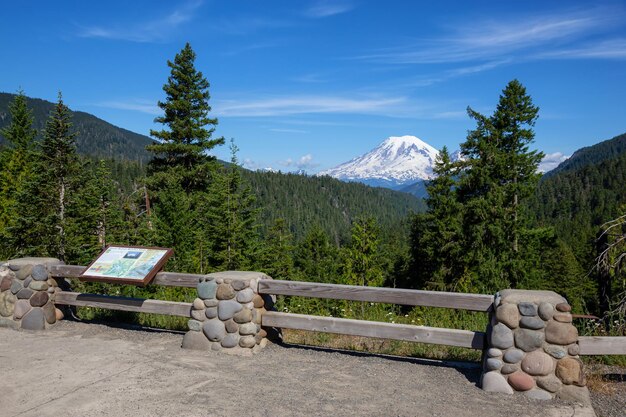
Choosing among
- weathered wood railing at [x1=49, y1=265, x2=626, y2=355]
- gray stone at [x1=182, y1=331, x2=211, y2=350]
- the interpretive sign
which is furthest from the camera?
the interpretive sign

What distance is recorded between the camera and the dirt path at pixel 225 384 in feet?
14.4

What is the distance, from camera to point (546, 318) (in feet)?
15.7

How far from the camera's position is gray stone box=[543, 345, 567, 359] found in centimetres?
470

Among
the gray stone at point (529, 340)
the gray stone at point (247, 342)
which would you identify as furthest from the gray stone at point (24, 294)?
the gray stone at point (529, 340)

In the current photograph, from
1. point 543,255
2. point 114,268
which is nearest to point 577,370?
point 114,268

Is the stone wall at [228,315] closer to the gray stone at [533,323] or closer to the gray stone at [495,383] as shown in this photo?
the gray stone at [495,383]

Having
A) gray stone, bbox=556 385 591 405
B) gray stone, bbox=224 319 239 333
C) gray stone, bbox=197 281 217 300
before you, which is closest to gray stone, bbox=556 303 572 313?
gray stone, bbox=556 385 591 405

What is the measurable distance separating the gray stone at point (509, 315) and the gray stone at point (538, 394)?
656 mm

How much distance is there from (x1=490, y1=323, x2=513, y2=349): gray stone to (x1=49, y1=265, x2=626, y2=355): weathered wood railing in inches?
11.5

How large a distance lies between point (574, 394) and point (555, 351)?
1.44 feet

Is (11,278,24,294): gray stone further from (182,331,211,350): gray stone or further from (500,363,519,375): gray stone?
(500,363,519,375): gray stone

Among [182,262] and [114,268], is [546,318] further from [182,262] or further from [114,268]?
[182,262]

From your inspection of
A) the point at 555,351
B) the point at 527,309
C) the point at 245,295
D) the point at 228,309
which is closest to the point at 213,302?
the point at 228,309

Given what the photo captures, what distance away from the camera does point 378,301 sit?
18.8 feet
